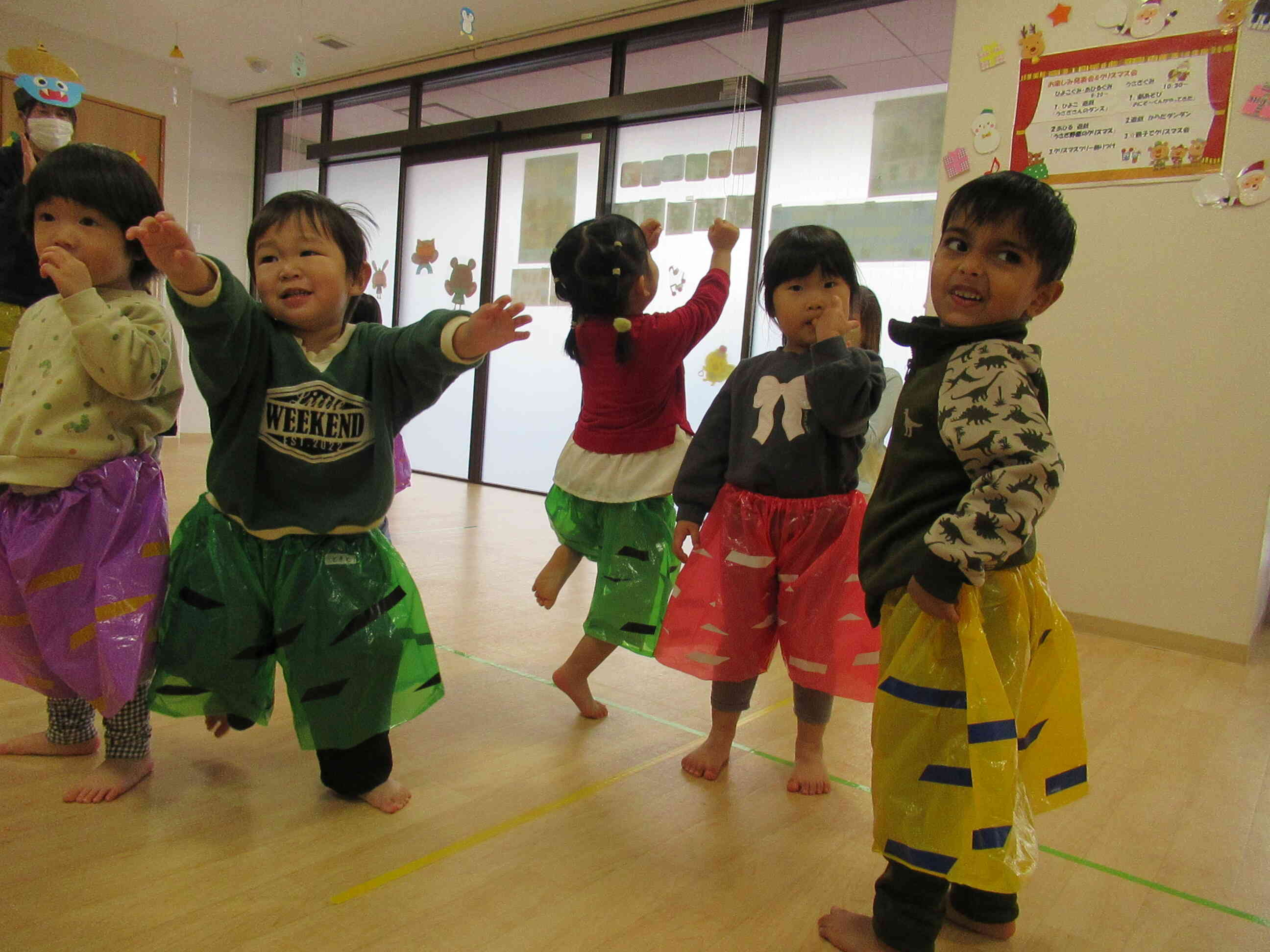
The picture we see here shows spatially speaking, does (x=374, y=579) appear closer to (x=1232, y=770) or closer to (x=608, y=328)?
(x=608, y=328)

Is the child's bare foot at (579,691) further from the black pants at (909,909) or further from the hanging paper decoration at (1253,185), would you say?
the hanging paper decoration at (1253,185)

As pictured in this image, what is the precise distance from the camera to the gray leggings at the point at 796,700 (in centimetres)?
150

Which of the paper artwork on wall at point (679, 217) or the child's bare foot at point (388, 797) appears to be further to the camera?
the paper artwork on wall at point (679, 217)

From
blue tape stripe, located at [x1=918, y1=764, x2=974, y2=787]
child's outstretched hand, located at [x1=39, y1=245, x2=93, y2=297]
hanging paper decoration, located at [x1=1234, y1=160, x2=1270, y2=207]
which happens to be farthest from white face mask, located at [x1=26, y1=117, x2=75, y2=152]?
hanging paper decoration, located at [x1=1234, y1=160, x2=1270, y2=207]

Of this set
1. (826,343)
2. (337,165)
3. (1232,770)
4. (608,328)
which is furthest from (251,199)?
(1232,770)

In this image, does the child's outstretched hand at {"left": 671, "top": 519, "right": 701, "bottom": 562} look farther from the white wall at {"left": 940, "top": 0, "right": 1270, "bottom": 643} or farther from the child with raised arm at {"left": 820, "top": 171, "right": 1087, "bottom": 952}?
the white wall at {"left": 940, "top": 0, "right": 1270, "bottom": 643}

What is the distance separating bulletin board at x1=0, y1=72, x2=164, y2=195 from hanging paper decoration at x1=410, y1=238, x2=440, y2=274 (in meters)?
1.49

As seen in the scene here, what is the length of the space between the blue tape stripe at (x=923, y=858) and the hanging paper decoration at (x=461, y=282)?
4.87 meters

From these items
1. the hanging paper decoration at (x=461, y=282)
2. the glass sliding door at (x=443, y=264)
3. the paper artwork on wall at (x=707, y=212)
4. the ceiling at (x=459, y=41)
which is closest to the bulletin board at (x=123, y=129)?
the ceiling at (x=459, y=41)

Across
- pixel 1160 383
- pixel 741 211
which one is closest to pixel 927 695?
pixel 1160 383

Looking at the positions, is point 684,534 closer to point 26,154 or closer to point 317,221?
point 317,221

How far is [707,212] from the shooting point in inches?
172

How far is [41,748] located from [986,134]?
3.10 m

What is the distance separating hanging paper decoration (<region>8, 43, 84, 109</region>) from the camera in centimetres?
167
